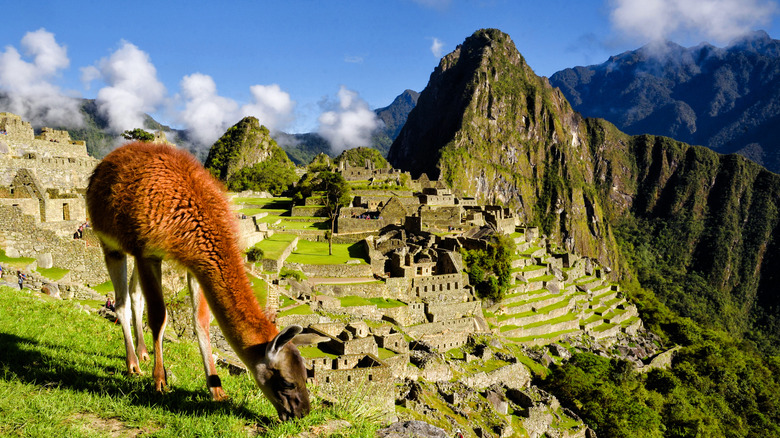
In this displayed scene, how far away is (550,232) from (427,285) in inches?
6402

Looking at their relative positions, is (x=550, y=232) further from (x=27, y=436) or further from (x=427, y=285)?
(x=27, y=436)

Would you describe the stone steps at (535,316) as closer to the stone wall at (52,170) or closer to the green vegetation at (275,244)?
the green vegetation at (275,244)

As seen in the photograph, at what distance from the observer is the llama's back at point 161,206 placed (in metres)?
3.61

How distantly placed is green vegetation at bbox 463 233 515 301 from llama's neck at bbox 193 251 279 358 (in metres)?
30.1

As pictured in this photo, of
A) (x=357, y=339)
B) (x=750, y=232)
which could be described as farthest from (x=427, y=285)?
(x=750, y=232)

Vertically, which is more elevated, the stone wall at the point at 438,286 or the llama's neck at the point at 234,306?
the llama's neck at the point at 234,306

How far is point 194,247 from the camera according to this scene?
358 centimetres

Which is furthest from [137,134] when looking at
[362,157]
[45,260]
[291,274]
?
[362,157]

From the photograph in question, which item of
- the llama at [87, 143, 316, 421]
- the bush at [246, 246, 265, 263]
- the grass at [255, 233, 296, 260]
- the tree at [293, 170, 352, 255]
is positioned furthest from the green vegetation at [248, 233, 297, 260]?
the llama at [87, 143, 316, 421]

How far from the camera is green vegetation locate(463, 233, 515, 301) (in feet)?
108

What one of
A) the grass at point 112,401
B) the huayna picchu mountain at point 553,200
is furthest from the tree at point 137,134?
the huayna picchu mountain at point 553,200

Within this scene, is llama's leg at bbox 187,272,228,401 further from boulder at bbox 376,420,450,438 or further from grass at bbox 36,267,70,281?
grass at bbox 36,267,70,281

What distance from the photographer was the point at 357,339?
56.6 ft

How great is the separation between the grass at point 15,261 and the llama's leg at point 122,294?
1047 cm
